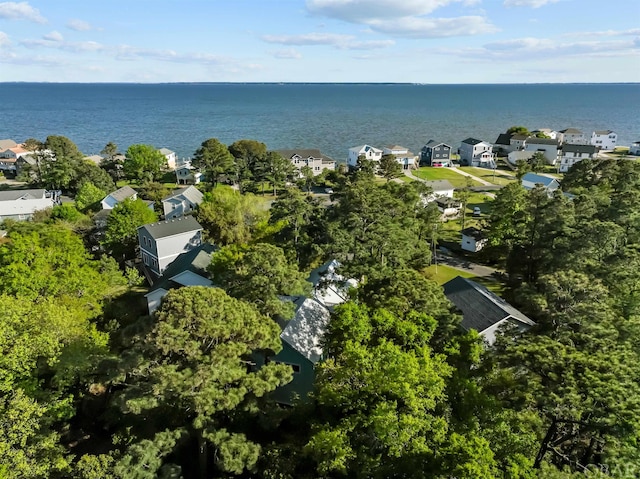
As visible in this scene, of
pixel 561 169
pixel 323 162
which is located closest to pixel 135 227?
pixel 323 162

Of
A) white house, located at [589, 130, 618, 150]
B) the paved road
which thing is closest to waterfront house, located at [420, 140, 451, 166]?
white house, located at [589, 130, 618, 150]

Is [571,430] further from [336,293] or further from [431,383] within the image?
[336,293]

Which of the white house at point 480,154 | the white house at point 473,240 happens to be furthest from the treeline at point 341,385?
the white house at point 480,154

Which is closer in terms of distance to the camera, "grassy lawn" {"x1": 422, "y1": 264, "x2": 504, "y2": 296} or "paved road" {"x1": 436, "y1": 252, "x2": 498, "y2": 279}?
"grassy lawn" {"x1": 422, "y1": 264, "x2": 504, "y2": 296}

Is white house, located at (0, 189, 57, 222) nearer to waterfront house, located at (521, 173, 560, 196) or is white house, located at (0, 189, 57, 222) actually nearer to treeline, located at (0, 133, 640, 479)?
treeline, located at (0, 133, 640, 479)

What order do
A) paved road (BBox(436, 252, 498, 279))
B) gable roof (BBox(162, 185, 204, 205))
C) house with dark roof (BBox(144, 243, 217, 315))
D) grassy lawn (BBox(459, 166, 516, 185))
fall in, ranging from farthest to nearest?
grassy lawn (BBox(459, 166, 516, 185)), gable roof (BBox(162, 185, 204, 205)), paved road (BBox(436, 252, 498, 279)), house with dark roof (BBox(144, 243, 217, 315))

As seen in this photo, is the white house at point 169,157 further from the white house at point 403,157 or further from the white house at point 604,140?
the white house at point 604,140

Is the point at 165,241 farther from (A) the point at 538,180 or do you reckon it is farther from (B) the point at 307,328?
(A) the point at 538,180

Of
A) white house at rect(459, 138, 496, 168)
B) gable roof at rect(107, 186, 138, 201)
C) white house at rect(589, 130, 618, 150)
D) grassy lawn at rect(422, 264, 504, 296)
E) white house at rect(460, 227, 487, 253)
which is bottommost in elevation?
grassy lawn at rect(422, 264, 504, 296)
